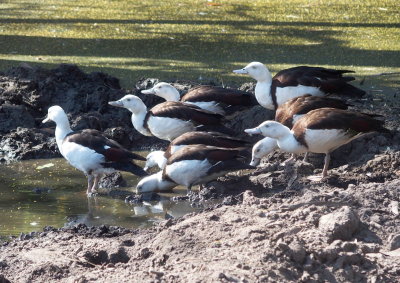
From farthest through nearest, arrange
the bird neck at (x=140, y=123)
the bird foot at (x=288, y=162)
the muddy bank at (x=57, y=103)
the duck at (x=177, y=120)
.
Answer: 1. the muddy bank at (x=57, y=103)
2. the bird neck at (x=140, y=123)
3. the duck at (x=177, y=120)
4. the bird foot at (x=288, y=162)

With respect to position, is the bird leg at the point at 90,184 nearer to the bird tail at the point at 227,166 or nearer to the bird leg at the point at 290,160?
the bird tail at the point at 227,166

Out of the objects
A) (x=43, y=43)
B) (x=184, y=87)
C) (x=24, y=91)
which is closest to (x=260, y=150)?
(x=184, y=87)

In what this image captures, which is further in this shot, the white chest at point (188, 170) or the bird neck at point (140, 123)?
the bird neck at point (140, 123)

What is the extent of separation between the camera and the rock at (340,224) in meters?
6.32

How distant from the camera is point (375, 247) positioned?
628 cm

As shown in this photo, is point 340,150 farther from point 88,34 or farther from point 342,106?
point 88,34

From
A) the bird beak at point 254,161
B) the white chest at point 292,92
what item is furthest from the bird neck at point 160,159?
the white chest at point 292,92

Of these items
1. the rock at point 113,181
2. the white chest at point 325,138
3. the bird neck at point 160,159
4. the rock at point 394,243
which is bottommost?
the rock at point 113,181

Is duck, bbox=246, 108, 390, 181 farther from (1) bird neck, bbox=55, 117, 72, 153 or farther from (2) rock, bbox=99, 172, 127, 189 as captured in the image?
(1) bird neck, bbox=55, 117, 72, 153

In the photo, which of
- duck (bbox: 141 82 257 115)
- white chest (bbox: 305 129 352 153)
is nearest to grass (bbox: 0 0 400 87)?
duck (bbox: 141 82 257 115)

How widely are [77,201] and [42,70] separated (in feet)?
12.5

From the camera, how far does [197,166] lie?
915 cm

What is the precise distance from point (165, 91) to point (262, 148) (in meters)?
1.83

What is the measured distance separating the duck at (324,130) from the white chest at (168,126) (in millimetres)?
1379
